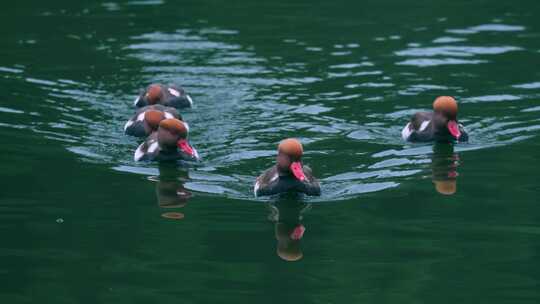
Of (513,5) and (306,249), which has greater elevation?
(513,5)

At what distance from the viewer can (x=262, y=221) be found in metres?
11.7

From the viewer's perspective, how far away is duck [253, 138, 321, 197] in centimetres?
1237

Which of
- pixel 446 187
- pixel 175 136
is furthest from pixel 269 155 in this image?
pixel 446 187

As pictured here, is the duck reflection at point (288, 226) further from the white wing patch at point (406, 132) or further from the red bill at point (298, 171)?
the white wing patch at point (406, 132)

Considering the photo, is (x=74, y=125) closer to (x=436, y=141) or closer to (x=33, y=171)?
(x=33, y=171)

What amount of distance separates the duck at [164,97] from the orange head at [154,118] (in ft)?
3.94

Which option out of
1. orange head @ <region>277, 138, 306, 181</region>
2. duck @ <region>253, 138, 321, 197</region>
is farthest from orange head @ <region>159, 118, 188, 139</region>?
orange head @ <region>277, 138, 306, 181</region>

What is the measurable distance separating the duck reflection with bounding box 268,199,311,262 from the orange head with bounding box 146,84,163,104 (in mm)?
4609

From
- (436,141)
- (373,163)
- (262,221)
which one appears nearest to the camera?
(262,221)

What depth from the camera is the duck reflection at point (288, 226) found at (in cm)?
1062

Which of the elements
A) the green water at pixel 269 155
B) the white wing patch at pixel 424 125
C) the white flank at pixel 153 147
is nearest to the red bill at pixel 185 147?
the green water at pixel 269 155

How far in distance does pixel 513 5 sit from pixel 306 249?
12.6m

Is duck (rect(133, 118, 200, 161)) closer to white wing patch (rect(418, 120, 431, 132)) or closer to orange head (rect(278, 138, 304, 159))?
orange head (rect(278, 138, 304, 159))

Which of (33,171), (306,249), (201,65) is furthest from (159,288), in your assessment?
(201,65)
